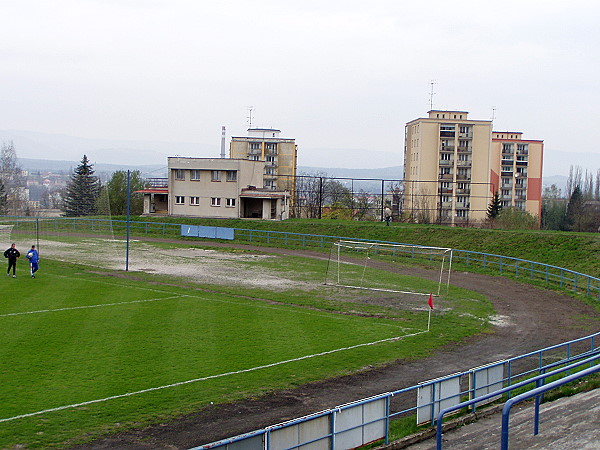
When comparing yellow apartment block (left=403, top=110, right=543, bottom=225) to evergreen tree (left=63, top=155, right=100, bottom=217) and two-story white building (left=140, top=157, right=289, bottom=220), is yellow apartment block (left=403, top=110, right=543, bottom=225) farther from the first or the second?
evergreen tree (left=63, top=155, right=100, bottom=217)

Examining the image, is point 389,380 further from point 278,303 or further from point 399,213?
point 399,213

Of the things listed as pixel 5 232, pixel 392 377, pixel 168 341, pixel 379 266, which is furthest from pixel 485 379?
pixel 5 232

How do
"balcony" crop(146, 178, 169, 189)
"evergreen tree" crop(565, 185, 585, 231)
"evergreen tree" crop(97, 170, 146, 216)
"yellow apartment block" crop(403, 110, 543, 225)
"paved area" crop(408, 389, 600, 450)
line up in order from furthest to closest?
"yellow apartment block" crop(403, 110, 543, 225)
"evergreen tree" crop(97, 170, 146, 216)
"evergreen tree" crop(565, 185, 585, 231)
"balcony" crop(146, 178, 169, 189)
"paved area" crop(408, 389, 600, 450)

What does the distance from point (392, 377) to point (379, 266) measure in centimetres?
2538

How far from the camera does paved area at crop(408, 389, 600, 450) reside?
1149cm

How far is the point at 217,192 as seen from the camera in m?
66.1

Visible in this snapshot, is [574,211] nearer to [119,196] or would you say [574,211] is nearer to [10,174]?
[119,196]

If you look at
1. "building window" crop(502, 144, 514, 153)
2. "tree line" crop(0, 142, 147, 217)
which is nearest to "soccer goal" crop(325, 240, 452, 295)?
"tree line" crop(0, 142, 147, 217)

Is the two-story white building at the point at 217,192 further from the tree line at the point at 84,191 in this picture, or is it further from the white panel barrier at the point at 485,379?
the white panel barrier at the point at 485,379

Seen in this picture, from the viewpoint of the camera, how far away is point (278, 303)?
29.6m

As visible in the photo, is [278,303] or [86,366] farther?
[278,303]

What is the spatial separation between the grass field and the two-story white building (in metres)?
29.4

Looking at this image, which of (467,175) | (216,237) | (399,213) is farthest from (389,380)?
(467,175)

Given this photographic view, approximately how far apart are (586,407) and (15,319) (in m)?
19.6
